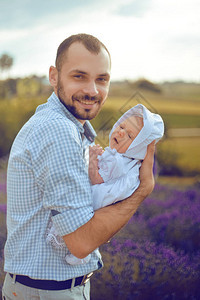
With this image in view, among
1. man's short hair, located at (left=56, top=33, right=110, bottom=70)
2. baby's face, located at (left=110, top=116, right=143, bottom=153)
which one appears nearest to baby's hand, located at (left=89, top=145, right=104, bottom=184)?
baby's face, located at (left=110, top=116, right=143, bottom=153)

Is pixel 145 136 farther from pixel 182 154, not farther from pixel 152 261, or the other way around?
pixel 182 154

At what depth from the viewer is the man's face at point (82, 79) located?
5.86 feet

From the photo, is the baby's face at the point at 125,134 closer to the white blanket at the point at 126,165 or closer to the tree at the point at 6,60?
the white blanket at the point at 126,165

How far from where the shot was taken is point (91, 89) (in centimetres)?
183

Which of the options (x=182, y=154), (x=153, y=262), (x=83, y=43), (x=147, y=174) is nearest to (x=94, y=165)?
(x=147, y=174)

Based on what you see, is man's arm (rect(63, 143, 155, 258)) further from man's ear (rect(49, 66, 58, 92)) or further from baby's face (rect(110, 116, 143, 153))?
man's ear (rect(49, 66, 58, 92))

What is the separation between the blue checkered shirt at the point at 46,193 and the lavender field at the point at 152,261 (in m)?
1.09

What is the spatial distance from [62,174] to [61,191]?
0.22 ft

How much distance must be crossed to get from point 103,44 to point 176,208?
110 inches

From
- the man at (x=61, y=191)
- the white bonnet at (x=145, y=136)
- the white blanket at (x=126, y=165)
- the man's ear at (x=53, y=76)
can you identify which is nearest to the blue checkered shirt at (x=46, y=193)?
the man at (x=61, y=191)

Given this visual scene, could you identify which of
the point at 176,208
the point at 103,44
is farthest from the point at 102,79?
the point at 176,208

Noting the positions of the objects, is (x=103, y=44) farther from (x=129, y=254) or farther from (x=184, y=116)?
(x=184, y=116)

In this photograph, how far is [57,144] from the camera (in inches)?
60.5

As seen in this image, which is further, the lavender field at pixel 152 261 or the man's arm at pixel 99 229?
the lavender field at pixel 152 261
